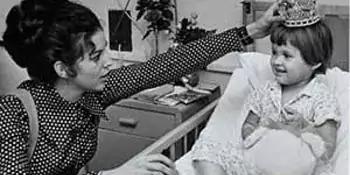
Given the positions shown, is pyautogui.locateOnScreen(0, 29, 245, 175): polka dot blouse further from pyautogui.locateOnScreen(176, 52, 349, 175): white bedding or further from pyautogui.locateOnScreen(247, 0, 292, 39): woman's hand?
pyautogui.locateOnScreen(176, 52, 349, 175): white bedding

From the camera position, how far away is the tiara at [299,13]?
1.63 metres

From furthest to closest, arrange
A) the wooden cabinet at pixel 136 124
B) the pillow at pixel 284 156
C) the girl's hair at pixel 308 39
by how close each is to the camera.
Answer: the wooden cabinet at pixel 136 124
the girl's hair at pixel 308 39
the pillow at pixel 284 156

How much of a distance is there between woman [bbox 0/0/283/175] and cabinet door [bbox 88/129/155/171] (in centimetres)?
102

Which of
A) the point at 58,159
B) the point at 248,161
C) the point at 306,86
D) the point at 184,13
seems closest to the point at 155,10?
the point at 184,13

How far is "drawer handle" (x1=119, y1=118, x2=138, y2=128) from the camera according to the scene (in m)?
2.52

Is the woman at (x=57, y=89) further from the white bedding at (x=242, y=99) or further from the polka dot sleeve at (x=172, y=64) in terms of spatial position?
the white bedding at (x=242, y=99)

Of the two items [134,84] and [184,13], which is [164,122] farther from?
[134,84]

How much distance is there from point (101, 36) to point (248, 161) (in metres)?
0.58

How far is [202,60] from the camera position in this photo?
1.62 metres

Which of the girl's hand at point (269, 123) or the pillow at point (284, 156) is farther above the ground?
the girl's hand at point (269, 123)

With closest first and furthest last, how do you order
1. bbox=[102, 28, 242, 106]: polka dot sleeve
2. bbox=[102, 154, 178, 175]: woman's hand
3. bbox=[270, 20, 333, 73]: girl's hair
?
1. bbox=[102, 154, 178, 175]: woman's hand
2. bbox=[102, 28, 242, 106]: polka dot sleeve
3. bbox=[270, 20, 333, 73]: girl's hair

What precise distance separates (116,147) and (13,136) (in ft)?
4.58

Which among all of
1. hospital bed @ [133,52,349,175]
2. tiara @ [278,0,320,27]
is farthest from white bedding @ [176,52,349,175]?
tiara @ [278,0,320,27]

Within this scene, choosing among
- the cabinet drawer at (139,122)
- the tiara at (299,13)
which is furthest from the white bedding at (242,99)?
the cabinet drawer at (139,122)
